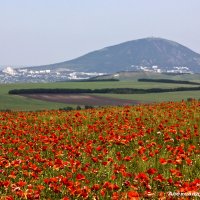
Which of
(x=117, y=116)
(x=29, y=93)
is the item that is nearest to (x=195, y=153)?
(x=117, y=116)

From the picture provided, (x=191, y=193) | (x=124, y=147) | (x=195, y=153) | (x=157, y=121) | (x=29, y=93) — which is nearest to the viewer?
(x=191, y=193)

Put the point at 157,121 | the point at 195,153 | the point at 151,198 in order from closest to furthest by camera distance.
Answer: the point at 151,198
the point at 195,153
the point at 157,121

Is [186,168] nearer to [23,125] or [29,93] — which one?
[23,125]

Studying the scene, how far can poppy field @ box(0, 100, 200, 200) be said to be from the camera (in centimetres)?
596

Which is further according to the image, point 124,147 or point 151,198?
point 124,147

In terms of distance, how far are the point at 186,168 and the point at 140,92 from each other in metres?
88.9

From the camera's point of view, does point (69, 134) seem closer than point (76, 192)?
No

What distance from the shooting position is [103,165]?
8.02 meters

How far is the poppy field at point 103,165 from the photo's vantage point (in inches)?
235

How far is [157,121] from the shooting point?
1412 cm

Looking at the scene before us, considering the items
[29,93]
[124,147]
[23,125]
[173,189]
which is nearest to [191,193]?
[173,189]

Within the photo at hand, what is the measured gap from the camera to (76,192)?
18.4ft

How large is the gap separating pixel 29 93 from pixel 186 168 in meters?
86.2

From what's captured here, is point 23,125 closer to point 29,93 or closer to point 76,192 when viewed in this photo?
point 76,192
